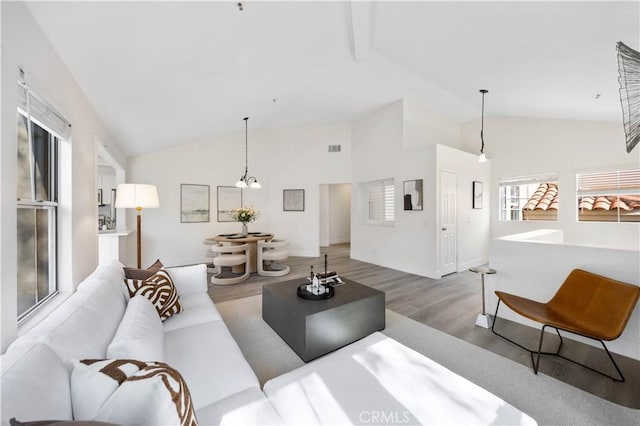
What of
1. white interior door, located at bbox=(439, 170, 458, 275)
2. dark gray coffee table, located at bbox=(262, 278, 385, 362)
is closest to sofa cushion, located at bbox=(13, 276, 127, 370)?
dark gray coffee table, located at bbox=(262, 278, 385, 362)

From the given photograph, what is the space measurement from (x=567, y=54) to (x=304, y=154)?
511cm

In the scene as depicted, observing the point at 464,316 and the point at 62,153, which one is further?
the point at 464,316

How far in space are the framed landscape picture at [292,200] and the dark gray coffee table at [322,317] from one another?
4.19 meters

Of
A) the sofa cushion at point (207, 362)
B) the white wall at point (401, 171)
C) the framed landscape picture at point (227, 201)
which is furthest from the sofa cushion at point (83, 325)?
the framed landscape picture at point (227, 201)

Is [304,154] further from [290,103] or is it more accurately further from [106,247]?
[106,247]

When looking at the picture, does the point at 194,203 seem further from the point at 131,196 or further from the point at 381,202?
the point at 381,202

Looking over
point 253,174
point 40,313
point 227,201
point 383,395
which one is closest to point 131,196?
point 40,313

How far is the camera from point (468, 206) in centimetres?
523

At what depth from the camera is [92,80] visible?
2314mm

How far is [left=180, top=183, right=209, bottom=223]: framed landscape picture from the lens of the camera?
580 centimetres

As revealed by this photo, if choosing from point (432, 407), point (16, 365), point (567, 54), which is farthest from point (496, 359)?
point (567, 54)

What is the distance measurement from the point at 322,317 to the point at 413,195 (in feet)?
11.4

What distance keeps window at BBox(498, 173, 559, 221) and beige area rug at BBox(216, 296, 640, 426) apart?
441 centimetres

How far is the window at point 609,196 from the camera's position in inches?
165
